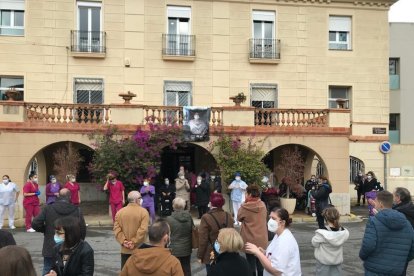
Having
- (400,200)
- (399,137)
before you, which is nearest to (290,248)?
(400,200)

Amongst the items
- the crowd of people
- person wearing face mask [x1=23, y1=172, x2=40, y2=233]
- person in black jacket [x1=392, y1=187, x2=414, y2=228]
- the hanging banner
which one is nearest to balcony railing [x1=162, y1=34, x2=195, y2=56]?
the hanging banner

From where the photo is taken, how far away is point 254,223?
7.57 meters

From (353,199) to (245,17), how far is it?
10.2 metres

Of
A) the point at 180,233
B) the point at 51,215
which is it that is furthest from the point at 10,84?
the point at 180,233

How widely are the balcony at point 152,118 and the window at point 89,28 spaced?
3.70 metres

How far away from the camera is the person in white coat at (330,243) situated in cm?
589

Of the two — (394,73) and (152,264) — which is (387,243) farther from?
(394,73)

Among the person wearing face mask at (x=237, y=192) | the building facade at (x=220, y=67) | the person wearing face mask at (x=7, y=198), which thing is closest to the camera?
the person wearing face mask at (x=7, y=198)

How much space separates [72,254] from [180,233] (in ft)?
8.52

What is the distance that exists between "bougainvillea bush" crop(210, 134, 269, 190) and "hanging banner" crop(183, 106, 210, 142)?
21.6 inches

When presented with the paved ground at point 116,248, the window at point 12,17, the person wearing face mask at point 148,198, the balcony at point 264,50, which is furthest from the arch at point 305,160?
the window at point 12,17

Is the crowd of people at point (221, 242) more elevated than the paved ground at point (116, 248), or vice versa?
the crowd of people at point (221, 242)

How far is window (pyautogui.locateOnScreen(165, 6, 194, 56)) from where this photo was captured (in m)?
21.5

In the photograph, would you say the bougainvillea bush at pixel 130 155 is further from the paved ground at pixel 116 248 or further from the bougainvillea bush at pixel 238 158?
the paved ground at pixel 116 248
